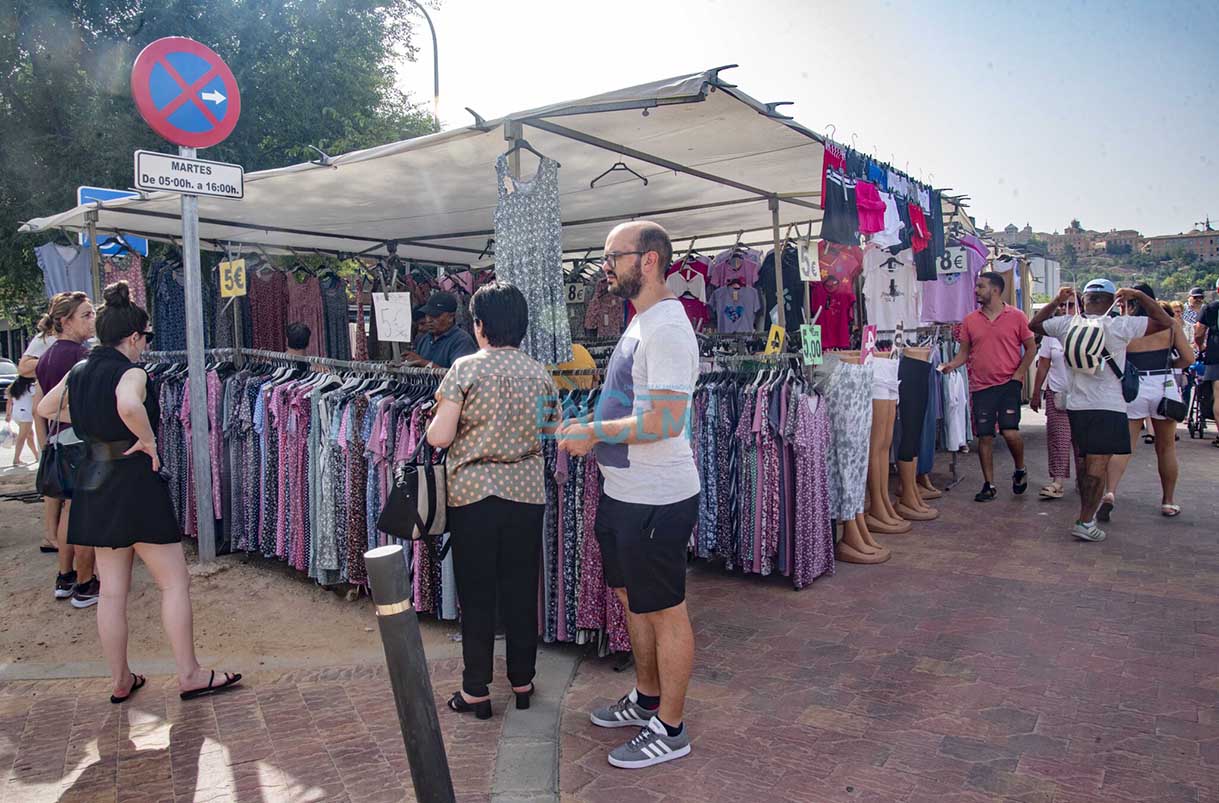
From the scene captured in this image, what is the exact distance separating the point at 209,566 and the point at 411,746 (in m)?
4.19

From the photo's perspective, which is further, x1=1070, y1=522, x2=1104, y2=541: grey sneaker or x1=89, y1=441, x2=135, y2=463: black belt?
x1=1070, y1=522, x2=1104, y2=541: grey sneaker

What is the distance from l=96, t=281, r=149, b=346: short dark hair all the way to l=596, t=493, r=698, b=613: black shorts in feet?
8.03

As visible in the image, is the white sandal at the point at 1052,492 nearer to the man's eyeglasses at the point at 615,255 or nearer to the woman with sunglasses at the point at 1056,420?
the woman with sunglasses at the point at 1056,420

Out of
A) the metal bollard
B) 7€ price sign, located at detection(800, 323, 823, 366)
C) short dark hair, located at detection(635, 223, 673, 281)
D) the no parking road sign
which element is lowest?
the metal bollard

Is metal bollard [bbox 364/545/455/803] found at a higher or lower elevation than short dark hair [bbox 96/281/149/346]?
lower

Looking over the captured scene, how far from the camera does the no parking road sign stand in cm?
481

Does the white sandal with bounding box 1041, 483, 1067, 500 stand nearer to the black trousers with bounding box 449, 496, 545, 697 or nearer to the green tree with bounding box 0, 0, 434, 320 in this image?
the black trousers with bounding box 449, 496, 545, 697

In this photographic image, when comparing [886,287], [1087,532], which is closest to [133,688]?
[886,287]

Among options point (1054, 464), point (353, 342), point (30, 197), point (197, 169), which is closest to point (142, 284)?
point (353, 342)

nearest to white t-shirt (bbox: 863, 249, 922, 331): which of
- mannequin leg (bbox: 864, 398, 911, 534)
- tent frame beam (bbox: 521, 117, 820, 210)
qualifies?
tent frame beam (bbox: 521, 117, 820, 210)

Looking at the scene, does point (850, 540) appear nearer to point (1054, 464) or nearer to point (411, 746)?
point (1054, 464)

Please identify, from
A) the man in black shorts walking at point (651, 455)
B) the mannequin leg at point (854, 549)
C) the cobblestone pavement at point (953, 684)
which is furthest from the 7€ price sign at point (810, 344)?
the man in black shorts walking at point (651, 455)

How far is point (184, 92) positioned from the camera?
500cm

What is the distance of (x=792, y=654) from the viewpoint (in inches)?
162
